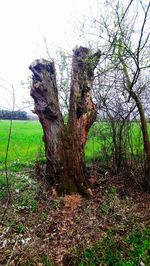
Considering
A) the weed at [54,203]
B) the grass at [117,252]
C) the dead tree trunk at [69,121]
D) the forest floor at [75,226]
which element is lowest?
the grass at [117,252]

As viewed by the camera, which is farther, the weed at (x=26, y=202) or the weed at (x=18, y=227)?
the weed at (x=26, y=202)

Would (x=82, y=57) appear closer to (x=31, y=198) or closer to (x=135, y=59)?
(x=135, y=59)

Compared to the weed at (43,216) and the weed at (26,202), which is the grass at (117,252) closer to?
the weed at (43,216)

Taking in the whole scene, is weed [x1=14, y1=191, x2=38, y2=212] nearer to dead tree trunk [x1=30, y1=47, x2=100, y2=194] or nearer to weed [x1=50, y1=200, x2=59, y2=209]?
weed [x1=50, y1=200, x2=59, y2=209]

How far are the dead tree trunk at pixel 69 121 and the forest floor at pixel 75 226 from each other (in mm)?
429

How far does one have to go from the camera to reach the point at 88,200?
7.54 meters

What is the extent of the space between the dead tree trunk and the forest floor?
43cm

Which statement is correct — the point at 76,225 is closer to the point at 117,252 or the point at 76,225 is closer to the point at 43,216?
the point at 43,216

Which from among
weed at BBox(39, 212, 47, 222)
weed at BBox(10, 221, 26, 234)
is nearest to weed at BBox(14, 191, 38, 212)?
weed at BBox(39, 212, 47, 222)

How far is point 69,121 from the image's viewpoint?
26.7 feet

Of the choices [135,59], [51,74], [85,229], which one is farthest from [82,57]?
[85,229]

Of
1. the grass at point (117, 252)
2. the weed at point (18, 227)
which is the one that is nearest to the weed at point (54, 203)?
the weed at point (18, 227)

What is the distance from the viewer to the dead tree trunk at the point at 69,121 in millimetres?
7809

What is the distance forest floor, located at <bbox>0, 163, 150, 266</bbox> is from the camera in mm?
5375
